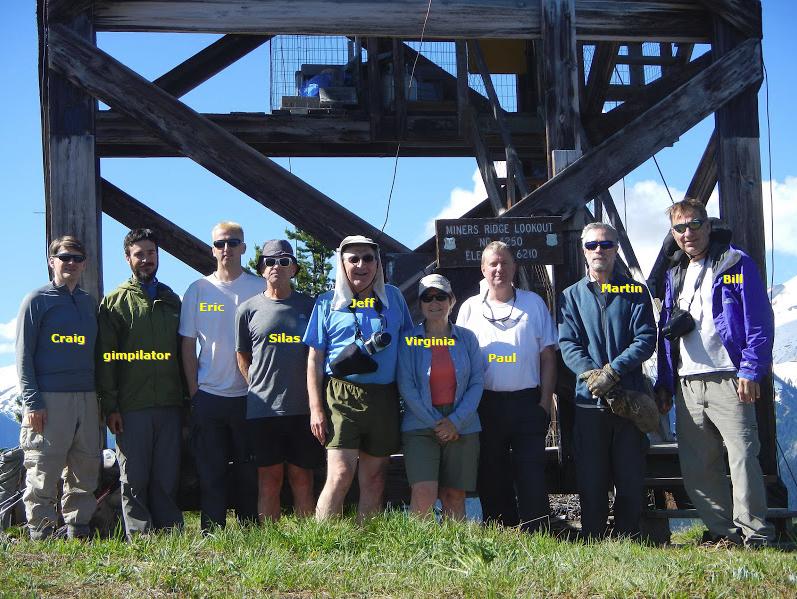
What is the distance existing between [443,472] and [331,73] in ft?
21.0

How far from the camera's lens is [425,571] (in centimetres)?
458

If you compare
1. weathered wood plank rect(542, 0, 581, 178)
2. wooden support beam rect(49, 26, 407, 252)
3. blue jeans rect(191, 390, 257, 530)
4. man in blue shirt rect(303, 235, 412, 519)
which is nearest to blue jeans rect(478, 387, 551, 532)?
man in blue shirt rect(303, 235, 412, 519)

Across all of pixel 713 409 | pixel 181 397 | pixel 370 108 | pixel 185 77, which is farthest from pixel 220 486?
pixel 370 108

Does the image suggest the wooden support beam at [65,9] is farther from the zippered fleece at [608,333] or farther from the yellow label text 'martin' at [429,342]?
the zippered fleece at [608,333]

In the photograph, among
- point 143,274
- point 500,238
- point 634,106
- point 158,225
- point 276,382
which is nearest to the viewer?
point 276,382

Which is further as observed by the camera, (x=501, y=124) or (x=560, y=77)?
(x=501, y=124)

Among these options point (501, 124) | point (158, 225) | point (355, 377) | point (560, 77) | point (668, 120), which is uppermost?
point (501, 124)

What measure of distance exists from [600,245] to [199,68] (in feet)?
17.5

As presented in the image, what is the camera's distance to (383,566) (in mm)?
4699

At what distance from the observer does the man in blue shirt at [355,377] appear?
18.8ft

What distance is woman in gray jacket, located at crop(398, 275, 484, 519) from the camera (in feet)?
19.0

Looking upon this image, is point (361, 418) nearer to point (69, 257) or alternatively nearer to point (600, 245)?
point (600, 245)

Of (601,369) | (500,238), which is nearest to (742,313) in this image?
(601,369)

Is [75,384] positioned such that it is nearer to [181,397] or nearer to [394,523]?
[181,397]
